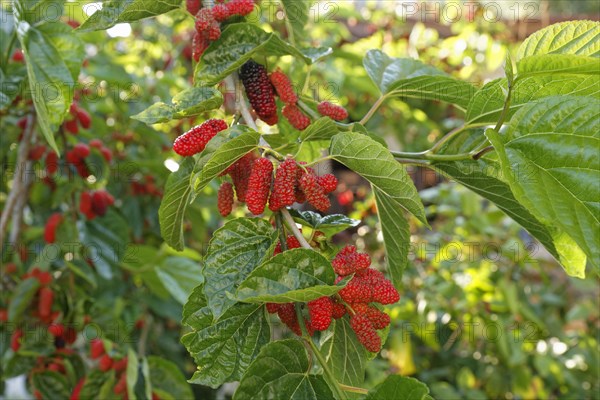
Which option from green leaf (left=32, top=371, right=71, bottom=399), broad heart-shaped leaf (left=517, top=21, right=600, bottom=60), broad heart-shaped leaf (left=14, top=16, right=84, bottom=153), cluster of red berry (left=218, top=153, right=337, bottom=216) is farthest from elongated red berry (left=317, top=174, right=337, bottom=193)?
green leaf (left=32, top=371, right=71, bottom=399)

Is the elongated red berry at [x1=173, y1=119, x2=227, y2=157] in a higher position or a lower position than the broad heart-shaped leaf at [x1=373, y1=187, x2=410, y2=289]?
higher

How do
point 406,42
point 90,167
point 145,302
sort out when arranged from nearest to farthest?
point 90,167, point 145,302, point 406,42

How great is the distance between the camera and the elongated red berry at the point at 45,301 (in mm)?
1173

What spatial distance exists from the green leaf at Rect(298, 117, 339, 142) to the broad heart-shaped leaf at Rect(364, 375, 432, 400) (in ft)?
0.82

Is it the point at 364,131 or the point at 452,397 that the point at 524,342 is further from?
the point at 364,131

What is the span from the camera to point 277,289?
1.74 feet

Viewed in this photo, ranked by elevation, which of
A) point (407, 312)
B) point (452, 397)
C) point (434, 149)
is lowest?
point (452, 397)

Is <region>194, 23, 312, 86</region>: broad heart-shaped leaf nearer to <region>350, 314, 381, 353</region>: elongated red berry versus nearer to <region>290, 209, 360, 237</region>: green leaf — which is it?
<region>290, 209, 360, 237</region>: green leaf

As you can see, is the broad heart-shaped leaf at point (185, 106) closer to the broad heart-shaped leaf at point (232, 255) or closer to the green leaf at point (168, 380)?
the broad heart-shaped leaf at point (232, 255)

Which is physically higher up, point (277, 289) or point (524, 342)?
point (277, 289)

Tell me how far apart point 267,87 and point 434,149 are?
0.20m

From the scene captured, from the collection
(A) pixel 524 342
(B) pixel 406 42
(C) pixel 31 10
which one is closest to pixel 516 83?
(C) pixel 31 10

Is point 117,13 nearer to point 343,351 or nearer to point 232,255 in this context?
point 232,255

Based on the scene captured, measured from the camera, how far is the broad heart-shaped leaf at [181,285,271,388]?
582 millimetres
